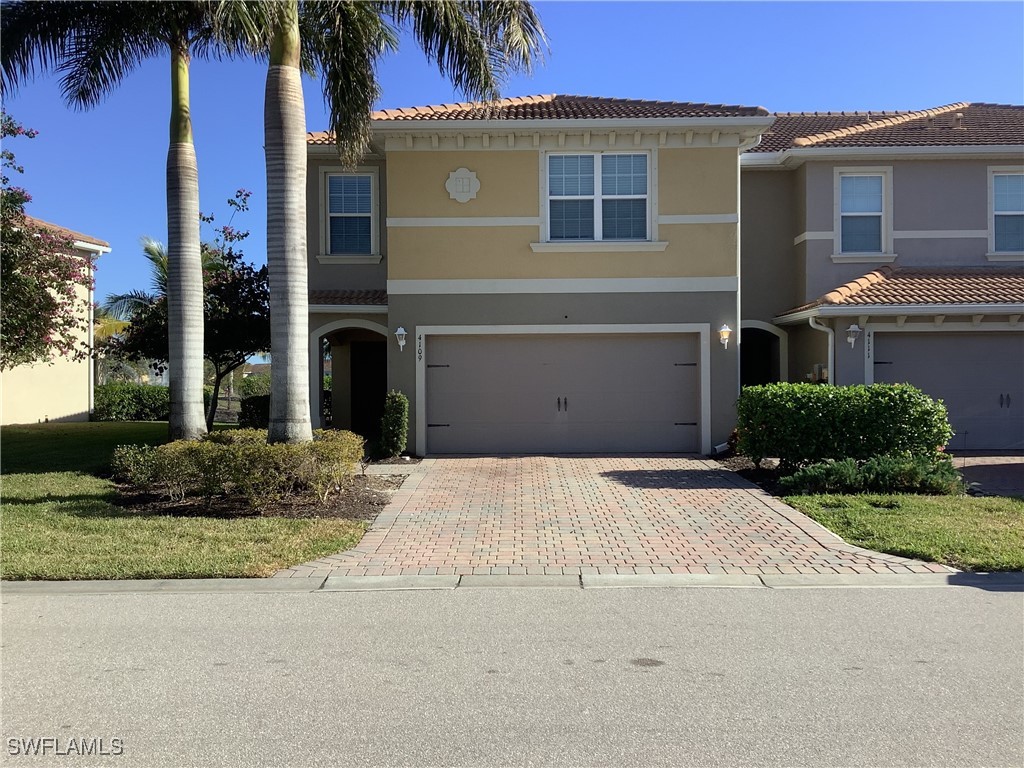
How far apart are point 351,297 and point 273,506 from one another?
257 inches

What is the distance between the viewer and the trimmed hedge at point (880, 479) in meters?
10.0

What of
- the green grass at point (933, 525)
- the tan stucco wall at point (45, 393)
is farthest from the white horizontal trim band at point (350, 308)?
the tan stucco wall at point (45, 393)

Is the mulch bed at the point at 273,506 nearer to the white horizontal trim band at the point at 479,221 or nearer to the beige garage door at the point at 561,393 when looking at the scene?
the beige garage door at the point at 561,393

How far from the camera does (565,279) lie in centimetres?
1419

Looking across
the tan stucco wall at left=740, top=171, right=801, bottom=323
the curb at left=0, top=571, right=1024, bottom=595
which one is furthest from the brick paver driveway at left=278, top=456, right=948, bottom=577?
the tan stucco wall at left=740, top=171, right=801, bottom=323

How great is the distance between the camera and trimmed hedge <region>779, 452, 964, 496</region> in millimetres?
10016

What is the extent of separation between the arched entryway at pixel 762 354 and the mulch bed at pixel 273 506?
370 inches

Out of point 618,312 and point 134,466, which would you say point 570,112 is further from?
point 134,466

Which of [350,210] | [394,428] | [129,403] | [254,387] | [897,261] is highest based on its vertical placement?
[350,210]

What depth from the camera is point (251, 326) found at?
54.1ft

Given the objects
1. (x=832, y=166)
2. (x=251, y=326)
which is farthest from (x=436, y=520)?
(x=832, y=166)

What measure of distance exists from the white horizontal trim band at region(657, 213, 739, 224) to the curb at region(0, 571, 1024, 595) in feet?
28.8

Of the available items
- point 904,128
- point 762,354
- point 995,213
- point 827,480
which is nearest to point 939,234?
point 995,213

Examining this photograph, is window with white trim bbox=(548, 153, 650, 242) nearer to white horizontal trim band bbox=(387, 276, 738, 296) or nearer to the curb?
white horizontal trim band bbox=(387, 276, 738, 296)
